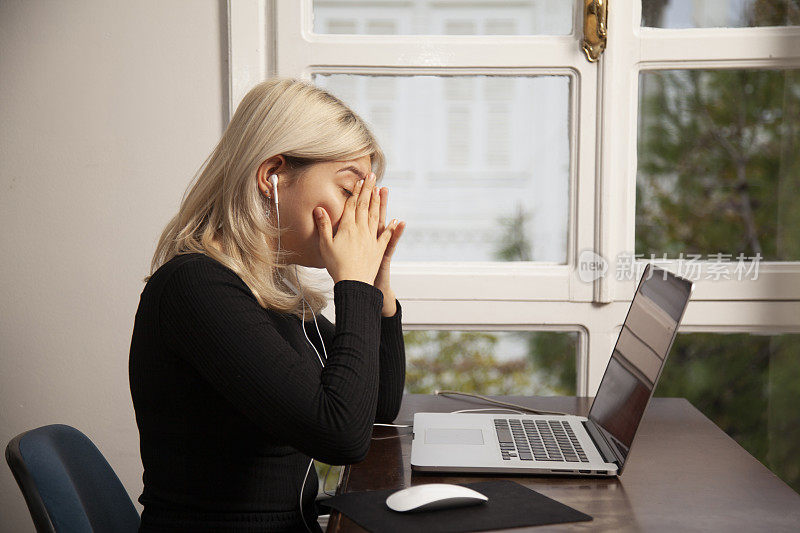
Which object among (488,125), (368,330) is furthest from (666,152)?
(368,330)

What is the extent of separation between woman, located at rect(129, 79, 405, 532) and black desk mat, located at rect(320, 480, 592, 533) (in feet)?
0.26

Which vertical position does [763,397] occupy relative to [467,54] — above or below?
below

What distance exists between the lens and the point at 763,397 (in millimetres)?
2096

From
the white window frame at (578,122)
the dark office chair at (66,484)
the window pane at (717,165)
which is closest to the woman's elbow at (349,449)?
the dark office chair at (66,484)

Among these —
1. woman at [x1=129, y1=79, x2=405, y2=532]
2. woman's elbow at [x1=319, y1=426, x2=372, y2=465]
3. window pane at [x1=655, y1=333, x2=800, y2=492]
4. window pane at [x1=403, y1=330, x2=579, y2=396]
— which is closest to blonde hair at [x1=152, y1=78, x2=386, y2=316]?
woman at [x1=129, y1=79, x2=405, y2=532]

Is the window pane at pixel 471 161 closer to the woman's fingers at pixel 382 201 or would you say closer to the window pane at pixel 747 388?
the window pane at pixel 747 388

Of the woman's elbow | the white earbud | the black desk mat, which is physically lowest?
the black desk mat

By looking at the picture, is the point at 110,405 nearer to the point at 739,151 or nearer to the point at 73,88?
the point at 73,88

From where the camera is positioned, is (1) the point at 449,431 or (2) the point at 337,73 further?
(2) the point at 337,73

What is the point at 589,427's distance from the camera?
134 centimetres

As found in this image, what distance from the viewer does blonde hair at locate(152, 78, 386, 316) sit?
1.16 m

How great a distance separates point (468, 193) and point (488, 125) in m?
0.19

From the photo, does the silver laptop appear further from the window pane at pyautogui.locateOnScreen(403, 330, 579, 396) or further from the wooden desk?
the window pane at pyautogui.locateOnScreen(403, 330, 579, 396)

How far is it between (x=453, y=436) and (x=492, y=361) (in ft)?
2.84
